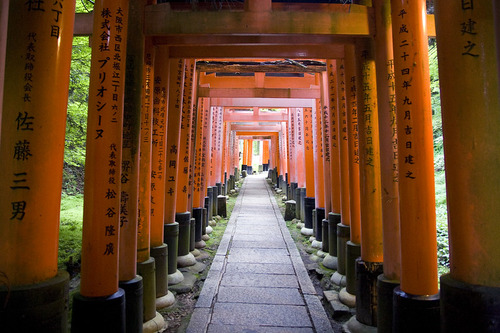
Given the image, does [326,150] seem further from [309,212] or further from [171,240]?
[171,240]

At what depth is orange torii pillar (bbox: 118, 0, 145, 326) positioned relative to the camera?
10.0 feet

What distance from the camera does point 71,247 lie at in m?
5.91

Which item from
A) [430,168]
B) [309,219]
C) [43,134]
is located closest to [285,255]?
[309,219]

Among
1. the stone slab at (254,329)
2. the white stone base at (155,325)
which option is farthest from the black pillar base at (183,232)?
the stone slab at (254,329)

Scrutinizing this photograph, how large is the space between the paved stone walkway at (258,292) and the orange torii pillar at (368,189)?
1.93 ft

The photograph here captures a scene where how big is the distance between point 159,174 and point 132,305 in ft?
6.03

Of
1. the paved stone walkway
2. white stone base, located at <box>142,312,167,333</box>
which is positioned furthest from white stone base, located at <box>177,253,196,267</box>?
white stone base, located at <box>142,312,167,333</box>

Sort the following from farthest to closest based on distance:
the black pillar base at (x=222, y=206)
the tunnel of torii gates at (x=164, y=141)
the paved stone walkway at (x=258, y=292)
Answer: the black pillar base at (x=222, y=206) → the paved stone walkway at (x=258, y=292) → the tunnel of torii gates at (x=164, y=141)

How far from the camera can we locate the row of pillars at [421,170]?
192cm

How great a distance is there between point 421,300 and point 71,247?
5832mm

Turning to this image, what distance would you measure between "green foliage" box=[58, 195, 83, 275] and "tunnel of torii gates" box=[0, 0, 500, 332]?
84.5 inches

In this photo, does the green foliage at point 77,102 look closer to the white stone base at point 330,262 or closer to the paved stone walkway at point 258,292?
the paved stone walkway at point 258,292

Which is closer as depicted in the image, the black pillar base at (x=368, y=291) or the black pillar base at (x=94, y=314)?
the black pillar base at (x=94, y=314)

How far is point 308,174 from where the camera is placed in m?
9.18
